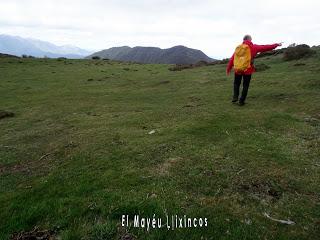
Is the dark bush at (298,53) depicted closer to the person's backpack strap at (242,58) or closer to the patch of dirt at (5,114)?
the person's backpack strap at (242,58)

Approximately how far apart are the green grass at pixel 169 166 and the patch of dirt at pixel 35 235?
15cm

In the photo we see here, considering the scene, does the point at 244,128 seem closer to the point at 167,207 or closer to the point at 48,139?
the point at 167,207

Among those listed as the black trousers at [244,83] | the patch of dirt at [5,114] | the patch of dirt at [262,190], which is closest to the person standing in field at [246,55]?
the black trousers at [244,83]

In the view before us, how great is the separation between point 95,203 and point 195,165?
141 inches

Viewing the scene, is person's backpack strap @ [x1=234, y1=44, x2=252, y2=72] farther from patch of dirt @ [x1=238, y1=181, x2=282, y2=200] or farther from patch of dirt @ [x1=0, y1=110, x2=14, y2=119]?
patch of dirt @ [x1=0, y1=110, x2=14, y2=119]

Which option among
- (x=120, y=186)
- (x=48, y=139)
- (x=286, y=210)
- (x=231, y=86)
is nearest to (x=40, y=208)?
(x=120, y=186)

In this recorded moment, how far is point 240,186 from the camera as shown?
30.8ft

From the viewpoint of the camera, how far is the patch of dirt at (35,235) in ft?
24.4

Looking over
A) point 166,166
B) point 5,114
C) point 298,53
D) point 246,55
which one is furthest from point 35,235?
point 298,53

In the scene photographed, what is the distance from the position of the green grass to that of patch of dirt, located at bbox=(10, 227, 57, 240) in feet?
0.48

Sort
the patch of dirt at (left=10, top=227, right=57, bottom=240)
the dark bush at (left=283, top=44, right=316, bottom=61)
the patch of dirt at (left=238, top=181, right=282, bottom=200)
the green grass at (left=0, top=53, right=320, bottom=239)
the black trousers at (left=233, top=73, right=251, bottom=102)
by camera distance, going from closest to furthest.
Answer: the patch of dirt at (left=10, top=227, right=57, bottom=240) < the green grass at (left=0, top=53, right=320, bottom=239) < the patch of dirt at (left=238, top=181, right=282, bottom=200) < the black trousers at (left=233, top=73, right=251, bottom=102) < the dark bush at (left=283, top=44, right=316, bottom=61)

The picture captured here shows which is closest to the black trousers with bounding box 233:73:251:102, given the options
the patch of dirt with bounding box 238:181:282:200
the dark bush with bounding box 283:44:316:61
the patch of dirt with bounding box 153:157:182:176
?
the patch of dirt with bounding box 153:157:182:176

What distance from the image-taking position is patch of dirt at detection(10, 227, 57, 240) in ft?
24.4

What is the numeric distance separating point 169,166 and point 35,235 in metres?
4.67
